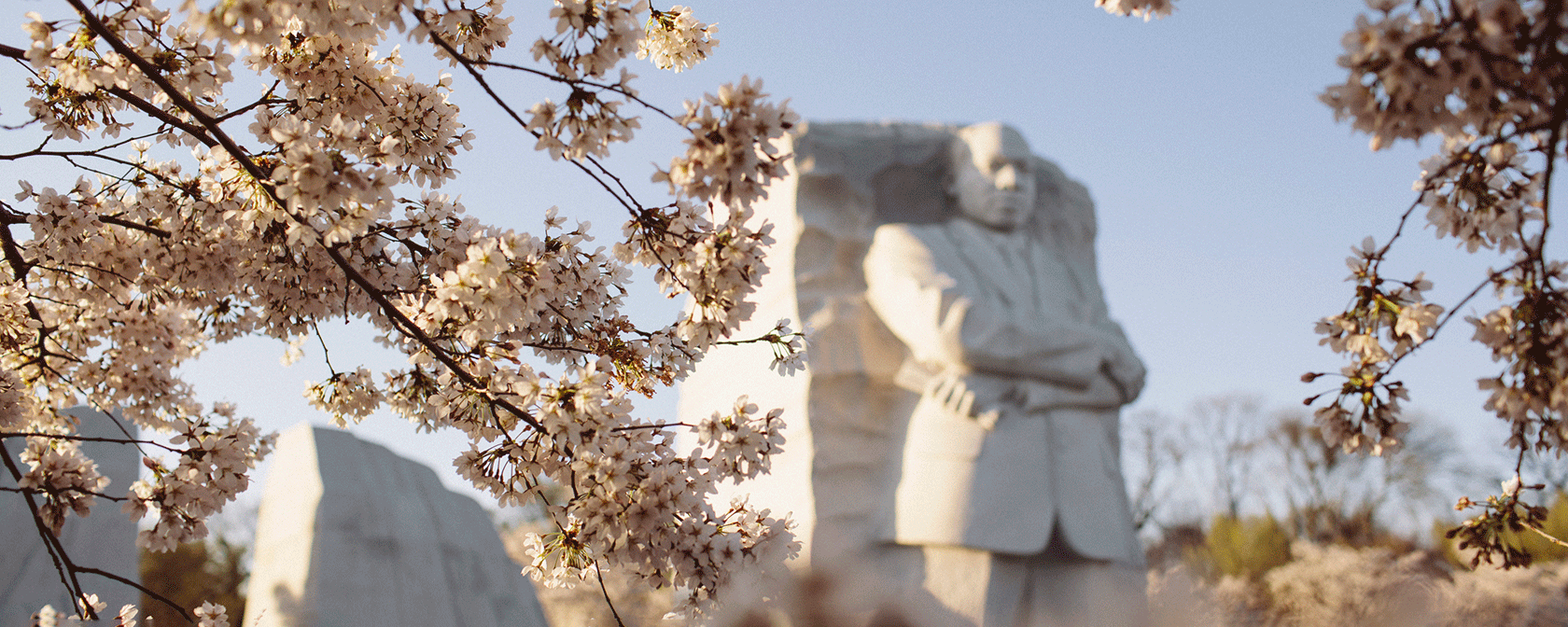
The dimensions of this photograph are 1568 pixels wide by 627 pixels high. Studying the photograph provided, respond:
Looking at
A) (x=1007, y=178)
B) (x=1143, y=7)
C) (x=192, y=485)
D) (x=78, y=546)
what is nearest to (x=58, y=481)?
(x=192, y=485)

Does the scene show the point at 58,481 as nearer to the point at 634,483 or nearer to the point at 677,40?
the point at 634,483

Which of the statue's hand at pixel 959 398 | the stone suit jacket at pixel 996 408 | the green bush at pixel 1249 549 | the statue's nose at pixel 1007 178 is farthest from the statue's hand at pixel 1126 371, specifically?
the green bush at pixel 1249 549

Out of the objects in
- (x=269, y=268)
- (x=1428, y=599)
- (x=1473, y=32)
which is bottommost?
(x=1428, y=599)

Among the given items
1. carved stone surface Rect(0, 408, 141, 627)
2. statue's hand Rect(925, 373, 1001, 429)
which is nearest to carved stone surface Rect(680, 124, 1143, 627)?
statue's hand Rect(925, 373, 1001, 429)

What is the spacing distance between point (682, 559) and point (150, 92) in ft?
3.84

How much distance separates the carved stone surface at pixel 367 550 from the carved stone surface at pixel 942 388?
3.95 ft

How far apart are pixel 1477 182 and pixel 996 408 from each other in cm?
303

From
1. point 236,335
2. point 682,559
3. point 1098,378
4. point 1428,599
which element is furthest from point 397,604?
point 1428,599

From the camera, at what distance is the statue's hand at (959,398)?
13.7 ft

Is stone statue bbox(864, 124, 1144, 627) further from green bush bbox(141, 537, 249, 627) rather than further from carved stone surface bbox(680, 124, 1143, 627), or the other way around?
green bush bbox(141, 537, 249, 627)

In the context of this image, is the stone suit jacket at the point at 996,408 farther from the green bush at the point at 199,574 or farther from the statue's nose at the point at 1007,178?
the green bush at the point at 199,574

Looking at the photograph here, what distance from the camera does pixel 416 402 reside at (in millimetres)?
1742

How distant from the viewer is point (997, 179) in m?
4.89

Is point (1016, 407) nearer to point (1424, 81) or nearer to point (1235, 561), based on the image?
point (1424, 81)
